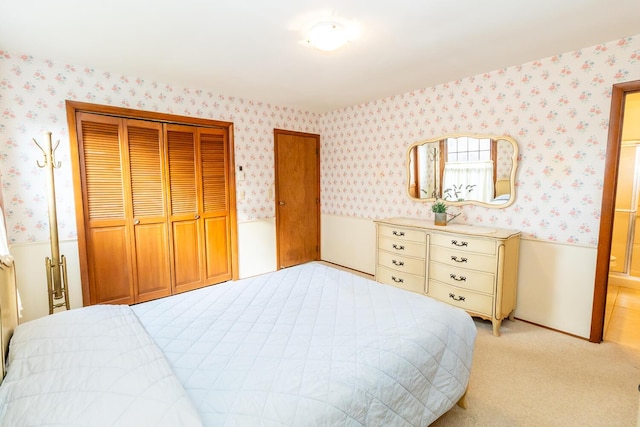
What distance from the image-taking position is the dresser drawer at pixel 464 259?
263 centimetres

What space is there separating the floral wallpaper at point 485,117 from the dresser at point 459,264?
454mm

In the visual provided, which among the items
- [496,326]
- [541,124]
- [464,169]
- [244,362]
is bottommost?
[496,326]

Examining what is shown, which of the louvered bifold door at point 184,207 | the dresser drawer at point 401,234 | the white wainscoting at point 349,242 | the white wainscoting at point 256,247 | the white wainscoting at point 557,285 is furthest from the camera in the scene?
the white wainscoting at point 349,242

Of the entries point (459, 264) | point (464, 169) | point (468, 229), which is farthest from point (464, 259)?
point (464, 169)

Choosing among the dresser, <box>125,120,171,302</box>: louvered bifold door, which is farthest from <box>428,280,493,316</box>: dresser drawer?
<box>125,120,171,302</box>: louvered bifold door

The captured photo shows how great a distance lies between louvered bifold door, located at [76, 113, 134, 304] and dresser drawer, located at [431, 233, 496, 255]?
309cm

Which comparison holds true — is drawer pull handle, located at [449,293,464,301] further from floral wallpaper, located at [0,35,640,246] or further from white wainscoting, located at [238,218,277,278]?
white wainscoting, located at [238,218,277,278]

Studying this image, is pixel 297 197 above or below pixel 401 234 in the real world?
above

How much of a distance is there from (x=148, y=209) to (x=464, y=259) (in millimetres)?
3169

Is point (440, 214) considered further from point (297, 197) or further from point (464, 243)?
point (297, 197)

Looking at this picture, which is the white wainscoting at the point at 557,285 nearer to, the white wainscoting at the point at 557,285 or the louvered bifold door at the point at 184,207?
the white wainscoting at the point at 557,285

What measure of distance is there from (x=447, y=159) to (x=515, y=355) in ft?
6.39

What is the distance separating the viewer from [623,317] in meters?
2.98

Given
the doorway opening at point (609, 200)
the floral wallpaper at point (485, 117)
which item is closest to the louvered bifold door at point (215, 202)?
the floral wallpaper at point (485, 117)
